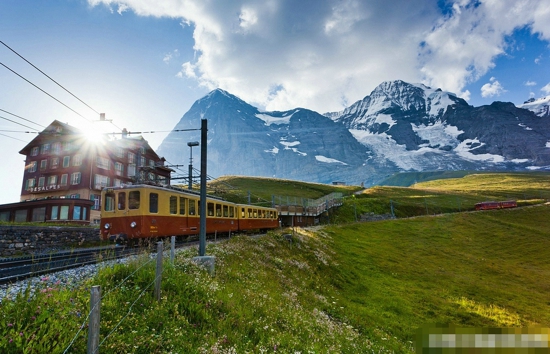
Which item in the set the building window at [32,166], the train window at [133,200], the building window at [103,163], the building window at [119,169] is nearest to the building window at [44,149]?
the building window at [32,166]

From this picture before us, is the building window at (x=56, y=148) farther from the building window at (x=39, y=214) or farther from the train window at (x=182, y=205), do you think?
the train window at (x=182, y=205)

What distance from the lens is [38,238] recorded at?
22031 mm

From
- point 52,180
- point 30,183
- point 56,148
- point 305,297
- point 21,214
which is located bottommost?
point 305,297

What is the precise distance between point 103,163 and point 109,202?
4257 cm

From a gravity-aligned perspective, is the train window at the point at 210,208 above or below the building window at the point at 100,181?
below

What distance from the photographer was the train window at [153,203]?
17.9 meters

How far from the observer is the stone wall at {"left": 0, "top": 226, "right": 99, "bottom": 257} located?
65.6ft

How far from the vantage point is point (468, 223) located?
4984 cm

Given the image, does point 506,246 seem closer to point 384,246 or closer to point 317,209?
point 384,246

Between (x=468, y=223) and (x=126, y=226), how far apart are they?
5400 centimetres

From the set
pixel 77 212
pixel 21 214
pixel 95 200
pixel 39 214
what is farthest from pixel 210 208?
pixel 21 214

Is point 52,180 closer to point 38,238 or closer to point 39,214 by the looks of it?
point 39,214

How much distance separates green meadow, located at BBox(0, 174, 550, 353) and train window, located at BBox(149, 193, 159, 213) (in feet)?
14.7

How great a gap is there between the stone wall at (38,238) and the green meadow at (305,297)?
1231 cm
